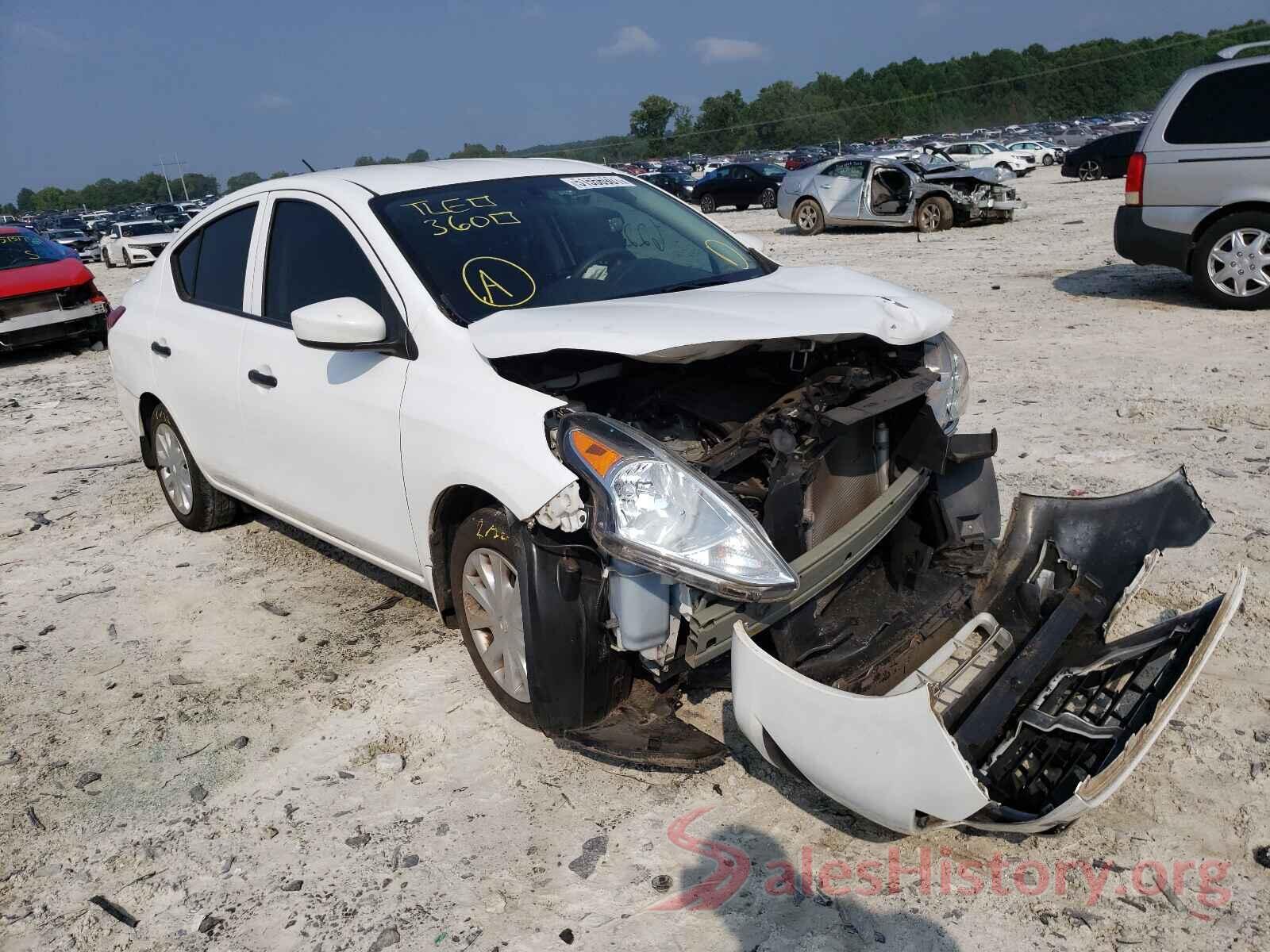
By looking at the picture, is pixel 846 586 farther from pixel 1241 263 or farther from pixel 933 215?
pixel 933 215

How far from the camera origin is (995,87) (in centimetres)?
8906

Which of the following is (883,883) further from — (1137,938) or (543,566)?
(543,566)

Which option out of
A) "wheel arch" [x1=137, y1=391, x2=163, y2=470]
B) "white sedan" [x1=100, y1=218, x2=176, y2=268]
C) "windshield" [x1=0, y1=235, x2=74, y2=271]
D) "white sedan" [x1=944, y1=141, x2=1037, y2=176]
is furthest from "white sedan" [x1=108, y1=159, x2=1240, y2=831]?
"white sedan" [x1=944, y1=141, x2=1037, y2=176]

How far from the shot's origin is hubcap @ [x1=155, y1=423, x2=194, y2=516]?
5.25 metres

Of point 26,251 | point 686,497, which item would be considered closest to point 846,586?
point 686,497

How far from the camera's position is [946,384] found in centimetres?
352

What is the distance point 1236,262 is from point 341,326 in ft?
27.2

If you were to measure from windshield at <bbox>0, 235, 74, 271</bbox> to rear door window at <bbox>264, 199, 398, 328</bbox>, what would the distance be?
9709 mm

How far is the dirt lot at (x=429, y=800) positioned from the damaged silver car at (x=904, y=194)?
44.8 ft

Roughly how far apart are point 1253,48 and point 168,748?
986 centimetres

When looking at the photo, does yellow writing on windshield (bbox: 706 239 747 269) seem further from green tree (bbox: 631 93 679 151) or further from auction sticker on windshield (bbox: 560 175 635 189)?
green tree (bbox: 631 93 679 151)

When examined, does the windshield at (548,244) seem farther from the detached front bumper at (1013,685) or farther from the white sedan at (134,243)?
the white sedan at (134,243)

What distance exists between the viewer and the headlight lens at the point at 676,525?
2.57 m

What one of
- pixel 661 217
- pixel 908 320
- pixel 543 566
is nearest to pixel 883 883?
pixel 543 566
